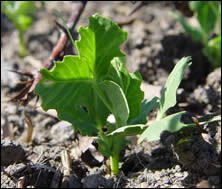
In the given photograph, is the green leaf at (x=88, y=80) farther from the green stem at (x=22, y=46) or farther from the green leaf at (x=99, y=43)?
the green stem at (x=22, y=46)

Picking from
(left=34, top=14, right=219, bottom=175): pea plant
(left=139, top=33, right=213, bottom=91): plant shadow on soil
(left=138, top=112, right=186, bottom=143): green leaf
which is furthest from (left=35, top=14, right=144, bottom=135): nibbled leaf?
(left=139, top=33, right=213, bottom=91): plant shadow on soil

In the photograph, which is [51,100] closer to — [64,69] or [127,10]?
[64,69]

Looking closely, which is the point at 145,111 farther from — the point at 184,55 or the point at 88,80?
the point at 184,55

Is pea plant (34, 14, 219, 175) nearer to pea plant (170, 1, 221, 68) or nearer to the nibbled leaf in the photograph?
the nibbled leaf

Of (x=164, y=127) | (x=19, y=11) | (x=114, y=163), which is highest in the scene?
(x=19, y=11)

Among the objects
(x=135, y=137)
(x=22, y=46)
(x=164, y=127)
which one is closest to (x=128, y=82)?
(x=164, y=127)

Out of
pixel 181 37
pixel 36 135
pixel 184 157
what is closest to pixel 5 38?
pixel 36 135

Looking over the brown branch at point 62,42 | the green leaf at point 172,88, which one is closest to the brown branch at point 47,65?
the brown branch at point 62,42
